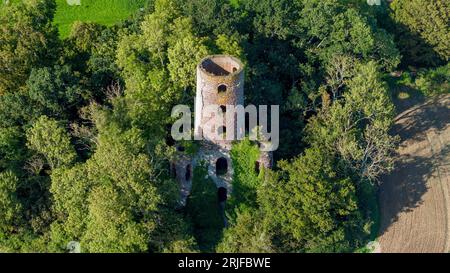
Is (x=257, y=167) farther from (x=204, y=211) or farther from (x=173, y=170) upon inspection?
(x=173, y=170)

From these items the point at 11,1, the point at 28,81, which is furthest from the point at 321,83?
the point at 11,1

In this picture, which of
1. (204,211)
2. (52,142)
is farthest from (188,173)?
(52,142)

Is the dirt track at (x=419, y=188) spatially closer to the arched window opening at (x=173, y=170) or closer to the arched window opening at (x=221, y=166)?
the arched window opening at (x=221, y=166)

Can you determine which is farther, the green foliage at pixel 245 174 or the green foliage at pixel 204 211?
the green foliage at pixel 204 211

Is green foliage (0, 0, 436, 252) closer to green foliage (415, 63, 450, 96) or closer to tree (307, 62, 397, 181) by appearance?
tree (307, 62, 397, 181)

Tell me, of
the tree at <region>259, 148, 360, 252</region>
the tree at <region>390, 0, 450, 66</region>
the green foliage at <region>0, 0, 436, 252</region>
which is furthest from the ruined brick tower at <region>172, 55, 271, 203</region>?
the tree at <region>390, 0, 450, 66</region>

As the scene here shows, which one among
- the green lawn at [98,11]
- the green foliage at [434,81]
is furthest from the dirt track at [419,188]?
the green lawn at [98,11]
